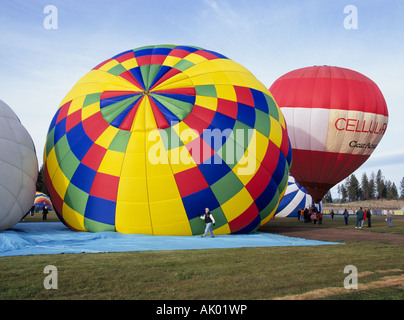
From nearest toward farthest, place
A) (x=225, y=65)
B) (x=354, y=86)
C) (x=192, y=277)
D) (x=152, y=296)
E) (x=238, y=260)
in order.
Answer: (x=152, y=296) < (x=192, y=277) < (x=238, y=260) < (x=225, y=65) < (x=354, y=86)

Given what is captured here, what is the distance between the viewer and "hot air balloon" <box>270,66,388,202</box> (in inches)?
731

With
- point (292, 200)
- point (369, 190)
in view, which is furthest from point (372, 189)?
point (292, 200)

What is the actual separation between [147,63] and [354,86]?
1112 centimetres

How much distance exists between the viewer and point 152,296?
439cm

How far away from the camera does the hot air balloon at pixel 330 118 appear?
731 inches

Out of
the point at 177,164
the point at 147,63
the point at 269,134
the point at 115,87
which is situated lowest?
the point at 177,164

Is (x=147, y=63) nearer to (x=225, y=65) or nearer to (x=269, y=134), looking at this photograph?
(x=225, y=65)

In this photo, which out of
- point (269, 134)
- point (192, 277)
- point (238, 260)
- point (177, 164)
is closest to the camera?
point (192, 277)

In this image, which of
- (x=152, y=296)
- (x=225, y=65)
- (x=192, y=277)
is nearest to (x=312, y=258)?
(x=192, y=277)

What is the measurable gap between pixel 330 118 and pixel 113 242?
12883 mm

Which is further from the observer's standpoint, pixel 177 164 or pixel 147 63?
pixel 147 63

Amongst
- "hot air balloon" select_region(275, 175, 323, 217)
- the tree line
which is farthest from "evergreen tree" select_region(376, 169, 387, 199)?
"hot air balloon" select_region(275, 175, 323, 217)

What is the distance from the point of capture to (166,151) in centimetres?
998

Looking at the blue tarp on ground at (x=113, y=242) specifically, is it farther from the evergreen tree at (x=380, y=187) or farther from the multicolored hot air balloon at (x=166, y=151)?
the evergreen tree at (x=380, y=187)
